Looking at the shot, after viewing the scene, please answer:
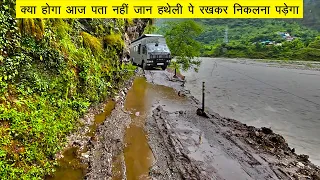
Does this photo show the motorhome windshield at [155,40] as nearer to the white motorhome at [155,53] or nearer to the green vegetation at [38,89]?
the white motorhome at [155,53]

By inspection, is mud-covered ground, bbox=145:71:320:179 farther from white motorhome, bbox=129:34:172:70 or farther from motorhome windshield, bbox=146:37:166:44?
motorhome windshield, bbox=146:37:166:44

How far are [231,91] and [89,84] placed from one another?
70.2 ft

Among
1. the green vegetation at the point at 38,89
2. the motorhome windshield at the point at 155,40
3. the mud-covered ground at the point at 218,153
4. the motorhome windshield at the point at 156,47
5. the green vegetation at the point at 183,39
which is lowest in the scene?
the mud-covered ground at the point at 218,153

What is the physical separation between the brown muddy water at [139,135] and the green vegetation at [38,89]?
2.49 m

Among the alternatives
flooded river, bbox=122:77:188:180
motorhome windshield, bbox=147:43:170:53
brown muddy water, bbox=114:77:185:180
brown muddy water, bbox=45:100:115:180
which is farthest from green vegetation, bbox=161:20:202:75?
brown muddy water, bbox=45:100:115:180

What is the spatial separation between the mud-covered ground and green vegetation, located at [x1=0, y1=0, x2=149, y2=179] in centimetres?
359

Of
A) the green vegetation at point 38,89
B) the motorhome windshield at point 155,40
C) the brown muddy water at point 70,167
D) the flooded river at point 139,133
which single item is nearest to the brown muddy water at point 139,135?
the flooded river at point 139,133

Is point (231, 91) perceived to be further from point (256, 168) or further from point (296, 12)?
point (296, 12)

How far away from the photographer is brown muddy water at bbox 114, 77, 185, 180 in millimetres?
9180

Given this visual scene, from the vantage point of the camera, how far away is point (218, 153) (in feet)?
36.2

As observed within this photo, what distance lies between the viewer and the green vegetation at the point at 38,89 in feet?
21.5

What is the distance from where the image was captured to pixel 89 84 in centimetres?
1266

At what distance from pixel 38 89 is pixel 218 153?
297 inches

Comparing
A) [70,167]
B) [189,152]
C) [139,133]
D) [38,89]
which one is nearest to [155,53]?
[139,133]
